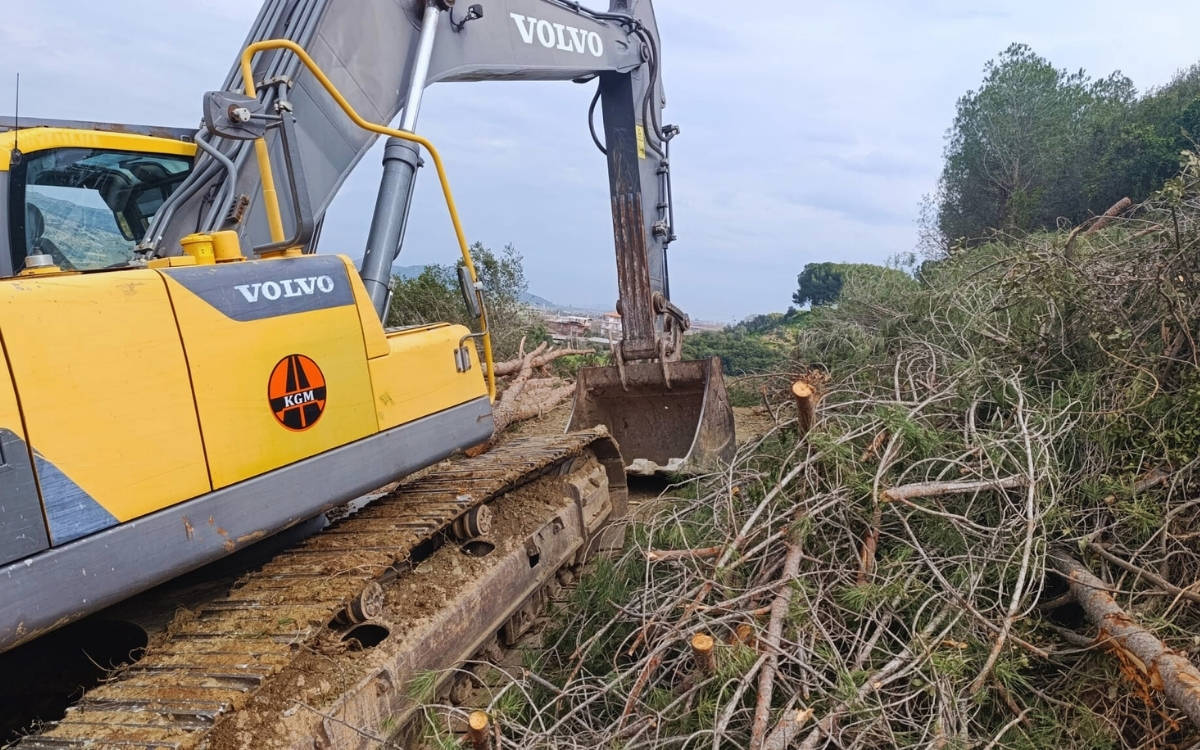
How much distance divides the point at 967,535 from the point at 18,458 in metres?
3.19

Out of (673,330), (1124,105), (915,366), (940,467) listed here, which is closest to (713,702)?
(940,467)

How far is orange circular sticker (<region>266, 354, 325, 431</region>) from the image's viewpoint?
8.83 feet

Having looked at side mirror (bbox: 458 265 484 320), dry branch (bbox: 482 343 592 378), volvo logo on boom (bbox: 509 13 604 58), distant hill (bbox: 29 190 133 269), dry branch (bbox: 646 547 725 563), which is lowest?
dry branch (bbox: 646 547 725 563)

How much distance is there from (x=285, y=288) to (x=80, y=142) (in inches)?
40.9

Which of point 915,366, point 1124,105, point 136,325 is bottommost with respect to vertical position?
point 915,366

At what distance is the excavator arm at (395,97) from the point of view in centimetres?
316

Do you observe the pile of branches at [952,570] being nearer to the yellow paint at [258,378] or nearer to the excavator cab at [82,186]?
the yellow paint at [258,378]

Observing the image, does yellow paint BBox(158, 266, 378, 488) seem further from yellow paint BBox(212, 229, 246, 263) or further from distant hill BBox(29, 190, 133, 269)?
distant hill BBox(29, 190, 133, 269)

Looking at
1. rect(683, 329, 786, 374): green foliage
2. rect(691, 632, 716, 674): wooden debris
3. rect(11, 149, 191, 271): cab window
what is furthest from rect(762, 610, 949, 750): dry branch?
rect(683, 329, 786, 374): green foliage

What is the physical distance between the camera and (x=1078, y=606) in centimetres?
333

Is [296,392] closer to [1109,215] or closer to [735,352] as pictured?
[1109,215]

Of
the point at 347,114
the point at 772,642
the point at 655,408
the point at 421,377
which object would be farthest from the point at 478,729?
the point at 655,408

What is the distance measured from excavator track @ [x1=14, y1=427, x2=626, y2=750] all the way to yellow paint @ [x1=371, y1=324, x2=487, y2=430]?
0.48m

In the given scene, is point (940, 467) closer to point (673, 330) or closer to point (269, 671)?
point (269, 671)
